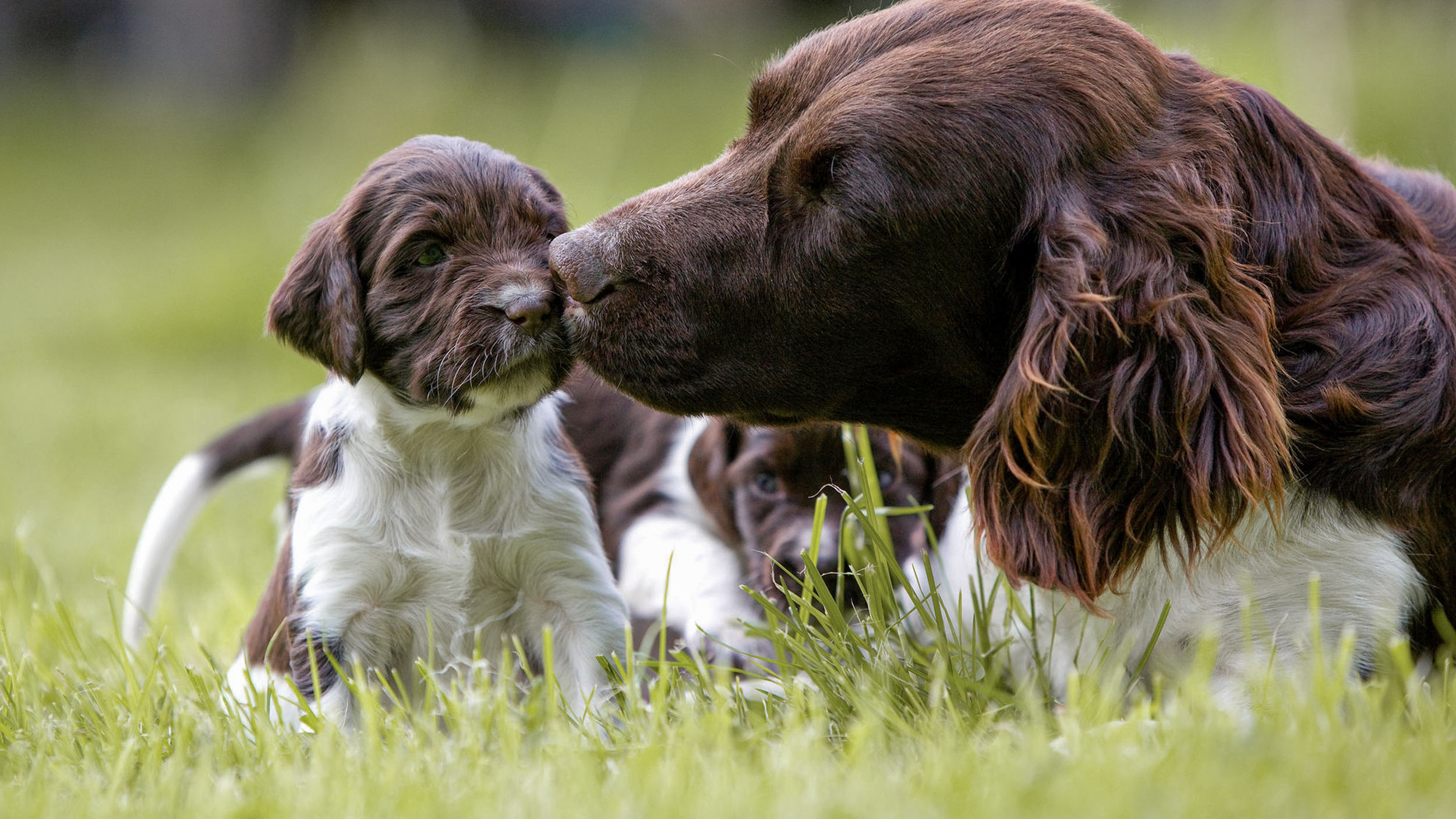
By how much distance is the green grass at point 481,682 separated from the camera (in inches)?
67.9

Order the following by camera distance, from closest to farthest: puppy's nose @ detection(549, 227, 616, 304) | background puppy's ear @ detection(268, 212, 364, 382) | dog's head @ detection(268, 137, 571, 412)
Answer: puppy's nose @ detection(549, 227, 616, 304) → dog's head @ detection(268, 137, 571, 412) → background puppy's ear @ detection(268, 212, 364, 382)

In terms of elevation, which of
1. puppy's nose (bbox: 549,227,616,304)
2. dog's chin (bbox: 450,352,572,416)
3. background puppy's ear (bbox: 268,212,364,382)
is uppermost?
puppy's nose (bbox: 549,227,616,304)

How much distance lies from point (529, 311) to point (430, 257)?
311 mm

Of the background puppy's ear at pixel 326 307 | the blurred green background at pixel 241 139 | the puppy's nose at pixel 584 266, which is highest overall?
the puppy's nose at pixel 584 266

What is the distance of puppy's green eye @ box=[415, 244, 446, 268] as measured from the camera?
2656 mm

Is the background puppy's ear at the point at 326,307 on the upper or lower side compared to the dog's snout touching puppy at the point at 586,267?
lower

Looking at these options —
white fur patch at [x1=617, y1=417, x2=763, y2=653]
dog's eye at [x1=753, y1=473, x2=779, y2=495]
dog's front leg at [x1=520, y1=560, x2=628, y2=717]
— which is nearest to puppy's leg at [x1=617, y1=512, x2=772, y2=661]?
white fur patch at [x1=617, y1=417, x2=763, y2=653]

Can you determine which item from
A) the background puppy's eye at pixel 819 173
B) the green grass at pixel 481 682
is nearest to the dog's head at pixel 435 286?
the green grass at pixel 481 682

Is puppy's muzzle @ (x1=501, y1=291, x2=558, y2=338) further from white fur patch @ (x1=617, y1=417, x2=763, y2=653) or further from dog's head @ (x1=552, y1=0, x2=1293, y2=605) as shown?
white fur patch @ (x1=617, y1=417, x2=763, y2=653)

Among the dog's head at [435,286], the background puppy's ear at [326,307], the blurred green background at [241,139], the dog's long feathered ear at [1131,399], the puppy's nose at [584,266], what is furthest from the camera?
the blurred green background at [241,139]

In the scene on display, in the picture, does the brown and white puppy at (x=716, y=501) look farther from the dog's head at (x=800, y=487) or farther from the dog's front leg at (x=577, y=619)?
the dog's front leg at (x=577, y=619)

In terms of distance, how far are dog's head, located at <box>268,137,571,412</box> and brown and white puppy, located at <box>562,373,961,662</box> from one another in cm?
61

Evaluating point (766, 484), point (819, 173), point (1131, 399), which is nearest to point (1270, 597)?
point (1131, 399)

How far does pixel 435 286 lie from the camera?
262 cm
